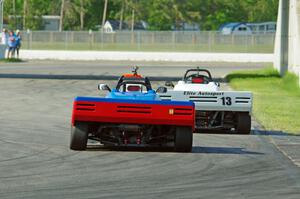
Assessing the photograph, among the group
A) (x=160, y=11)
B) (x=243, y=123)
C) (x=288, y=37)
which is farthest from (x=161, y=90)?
(x=160, y=11)

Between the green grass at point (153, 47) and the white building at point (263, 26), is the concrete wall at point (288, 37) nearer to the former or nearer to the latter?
the green grass at point (153, 47)

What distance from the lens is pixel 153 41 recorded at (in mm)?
80750

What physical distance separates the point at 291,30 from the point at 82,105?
30.6 m

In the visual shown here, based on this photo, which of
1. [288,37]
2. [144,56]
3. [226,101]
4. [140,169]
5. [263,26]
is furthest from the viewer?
[263,26]

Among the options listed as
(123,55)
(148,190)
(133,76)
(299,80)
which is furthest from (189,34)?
(148,190)

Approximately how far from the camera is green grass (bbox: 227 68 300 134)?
2274 centimetres

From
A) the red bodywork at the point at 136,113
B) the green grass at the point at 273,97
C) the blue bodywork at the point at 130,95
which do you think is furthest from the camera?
the green grass at the point at 273,97

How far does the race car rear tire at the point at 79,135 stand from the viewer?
1590 cm

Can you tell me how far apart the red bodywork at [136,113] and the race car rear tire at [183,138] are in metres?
0.17

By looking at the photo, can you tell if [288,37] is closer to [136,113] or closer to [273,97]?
[273,97]

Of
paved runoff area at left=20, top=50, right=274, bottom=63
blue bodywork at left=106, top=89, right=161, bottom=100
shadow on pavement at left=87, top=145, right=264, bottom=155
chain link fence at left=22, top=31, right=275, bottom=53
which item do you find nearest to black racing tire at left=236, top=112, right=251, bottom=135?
blue bodywork at left=106, top=89, right=161, bottom=100

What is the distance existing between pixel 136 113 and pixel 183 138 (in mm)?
827

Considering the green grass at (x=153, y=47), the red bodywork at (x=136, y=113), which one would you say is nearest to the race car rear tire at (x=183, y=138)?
the red bodywork at (x=136, y=113)

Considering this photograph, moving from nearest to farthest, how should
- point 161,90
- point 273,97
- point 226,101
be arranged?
point 161,90 < point 226,101 < point 273,97
